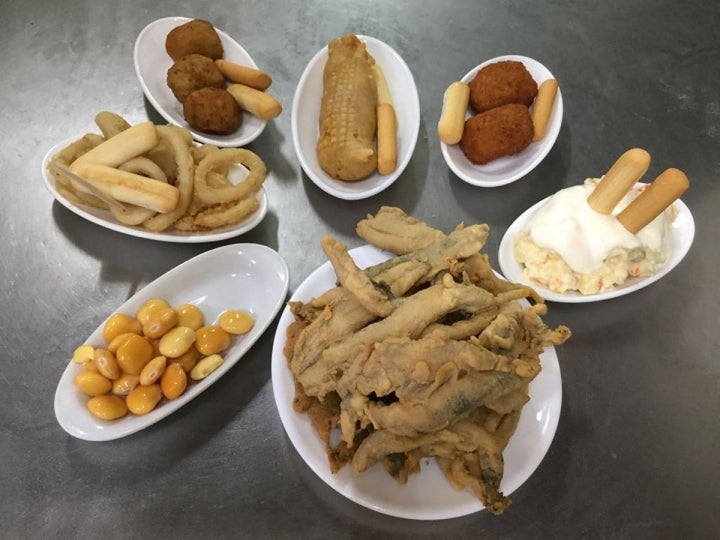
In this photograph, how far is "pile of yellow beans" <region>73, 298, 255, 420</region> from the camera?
1494 mm

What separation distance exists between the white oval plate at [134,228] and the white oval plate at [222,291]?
0.07m

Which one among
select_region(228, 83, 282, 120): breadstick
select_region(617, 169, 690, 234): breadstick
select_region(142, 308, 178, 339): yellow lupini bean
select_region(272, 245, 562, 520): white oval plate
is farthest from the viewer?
select_region(228, 83, 282, 120): breadstick

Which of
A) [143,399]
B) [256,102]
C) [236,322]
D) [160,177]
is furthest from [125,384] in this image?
[256,102]

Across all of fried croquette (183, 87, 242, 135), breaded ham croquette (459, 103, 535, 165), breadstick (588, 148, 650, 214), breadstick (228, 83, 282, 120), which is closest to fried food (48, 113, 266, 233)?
fried croquette (183, 87, 242, 135)

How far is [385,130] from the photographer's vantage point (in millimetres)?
1914

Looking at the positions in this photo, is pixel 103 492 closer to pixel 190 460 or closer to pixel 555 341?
pixel 190 460

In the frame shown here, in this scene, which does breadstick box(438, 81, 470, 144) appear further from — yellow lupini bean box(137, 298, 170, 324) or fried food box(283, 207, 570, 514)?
yellow lupini bean box(137, 298, 170, 324)

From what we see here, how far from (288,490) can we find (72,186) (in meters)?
1.19

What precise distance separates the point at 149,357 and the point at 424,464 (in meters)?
0.85

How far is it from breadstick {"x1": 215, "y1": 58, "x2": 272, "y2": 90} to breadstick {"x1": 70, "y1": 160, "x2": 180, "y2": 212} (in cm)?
61

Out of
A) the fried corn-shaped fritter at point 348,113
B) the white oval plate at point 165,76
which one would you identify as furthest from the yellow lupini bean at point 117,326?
the fried corn-shaped fritter at point 348,113

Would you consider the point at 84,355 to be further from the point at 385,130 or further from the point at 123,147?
the point at 385,130

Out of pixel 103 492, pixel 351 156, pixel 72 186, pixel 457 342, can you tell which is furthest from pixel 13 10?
pixel 457 342

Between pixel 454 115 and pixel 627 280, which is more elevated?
pixel 454 115
